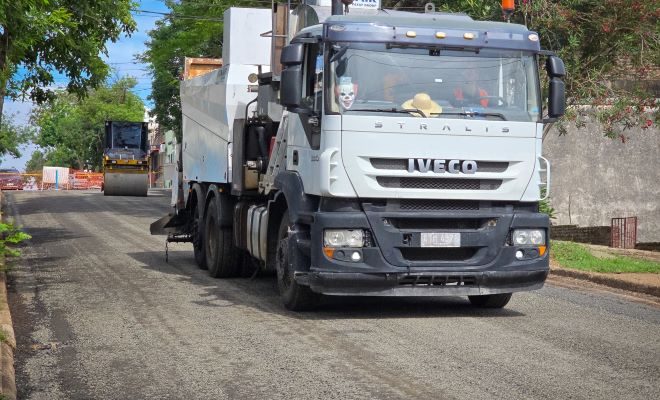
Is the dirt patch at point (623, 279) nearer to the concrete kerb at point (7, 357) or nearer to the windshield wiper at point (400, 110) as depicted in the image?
the windshield wiper at point (400, 110)

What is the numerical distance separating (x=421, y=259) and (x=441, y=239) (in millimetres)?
284

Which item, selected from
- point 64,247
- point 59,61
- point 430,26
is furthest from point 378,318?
point 59,61

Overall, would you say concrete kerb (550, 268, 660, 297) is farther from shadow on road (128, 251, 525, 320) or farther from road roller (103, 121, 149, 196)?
road roller (103, 121, 149, 196)

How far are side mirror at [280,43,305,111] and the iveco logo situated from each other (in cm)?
127

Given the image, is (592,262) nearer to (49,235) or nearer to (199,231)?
(199,231)

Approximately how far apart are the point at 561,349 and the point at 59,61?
16110 millimetres

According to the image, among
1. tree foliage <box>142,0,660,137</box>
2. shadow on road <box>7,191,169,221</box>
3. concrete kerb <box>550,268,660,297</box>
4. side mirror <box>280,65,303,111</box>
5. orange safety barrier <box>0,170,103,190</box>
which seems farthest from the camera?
orange safety barrier <box>0,170,103,190</box>

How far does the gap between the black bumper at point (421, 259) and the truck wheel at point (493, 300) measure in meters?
0.65

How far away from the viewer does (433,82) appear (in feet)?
33.8

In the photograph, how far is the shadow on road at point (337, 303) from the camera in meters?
10.9

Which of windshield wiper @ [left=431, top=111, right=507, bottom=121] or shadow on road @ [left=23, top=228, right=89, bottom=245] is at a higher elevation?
windshield wiper @ [left=431, top=111, right=507, bottom=121]

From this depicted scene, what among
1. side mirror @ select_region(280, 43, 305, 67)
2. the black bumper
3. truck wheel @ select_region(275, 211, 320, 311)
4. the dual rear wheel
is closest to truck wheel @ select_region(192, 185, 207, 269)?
the dual rear wheel

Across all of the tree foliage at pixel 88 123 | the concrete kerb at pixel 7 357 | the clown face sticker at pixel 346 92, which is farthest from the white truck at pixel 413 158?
the tree foliage at pixel 88 123

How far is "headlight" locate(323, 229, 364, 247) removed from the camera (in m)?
10.1
